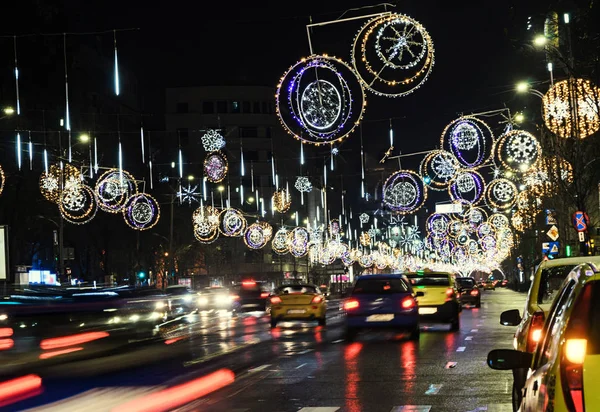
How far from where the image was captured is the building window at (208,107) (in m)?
129

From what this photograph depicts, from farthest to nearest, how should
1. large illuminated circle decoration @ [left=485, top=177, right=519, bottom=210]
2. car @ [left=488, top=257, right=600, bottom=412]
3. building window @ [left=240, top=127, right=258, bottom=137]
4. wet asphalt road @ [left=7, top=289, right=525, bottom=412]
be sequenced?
building window @ [left=240, top=127, right=258, bottom=137] → large illuminated circle decoration @ [left=485, top=177, right=519, bottom=210] → wet asphalt road @ [left=7, top=289, right=525, bottom=412] → car @ [left=488, top=257, right=600, bottom=412]

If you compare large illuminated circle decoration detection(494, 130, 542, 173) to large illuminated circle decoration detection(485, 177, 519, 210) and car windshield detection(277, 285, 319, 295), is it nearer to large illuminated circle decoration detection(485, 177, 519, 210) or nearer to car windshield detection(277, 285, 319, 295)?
car windshield detection(277, 285, 319, 295)

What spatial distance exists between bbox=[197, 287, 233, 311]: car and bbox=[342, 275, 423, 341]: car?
23.0m

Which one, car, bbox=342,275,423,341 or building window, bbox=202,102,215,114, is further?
building window, bbox=202,102,215,114

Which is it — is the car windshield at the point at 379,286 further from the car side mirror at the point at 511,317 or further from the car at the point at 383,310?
the car side mirror at the point at 511,317

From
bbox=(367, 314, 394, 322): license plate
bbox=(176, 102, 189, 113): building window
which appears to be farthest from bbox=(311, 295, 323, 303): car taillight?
bbox=(176, 102, 189, 113): building window

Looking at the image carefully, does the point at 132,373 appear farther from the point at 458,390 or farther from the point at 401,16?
the point at 401,16

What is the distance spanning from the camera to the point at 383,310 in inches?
993

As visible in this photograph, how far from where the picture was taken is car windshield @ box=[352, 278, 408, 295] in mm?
25712

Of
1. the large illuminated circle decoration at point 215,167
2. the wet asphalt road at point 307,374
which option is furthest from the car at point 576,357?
the large illuminated circle decoration at point 215,167

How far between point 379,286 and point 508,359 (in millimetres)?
19653

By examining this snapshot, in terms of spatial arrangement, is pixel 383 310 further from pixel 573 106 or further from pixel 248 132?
pixel 248 132

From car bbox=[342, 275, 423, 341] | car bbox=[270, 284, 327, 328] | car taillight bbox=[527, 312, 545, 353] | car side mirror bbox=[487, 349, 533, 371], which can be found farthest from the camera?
car bbox=[270, 284, 327, 328]

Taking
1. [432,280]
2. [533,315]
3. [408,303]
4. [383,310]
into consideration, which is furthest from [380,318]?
[533,315]
